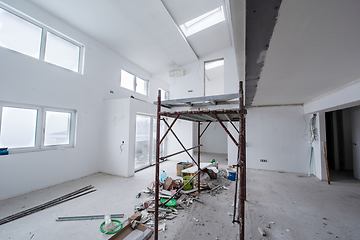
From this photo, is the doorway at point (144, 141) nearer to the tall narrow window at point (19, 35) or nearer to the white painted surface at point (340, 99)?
the tall narrow window at point (19, 35)

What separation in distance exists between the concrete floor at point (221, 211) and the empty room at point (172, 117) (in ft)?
0.08

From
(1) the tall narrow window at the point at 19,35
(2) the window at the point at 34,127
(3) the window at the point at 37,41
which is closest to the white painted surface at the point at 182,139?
(2) the window at the point at 34,127

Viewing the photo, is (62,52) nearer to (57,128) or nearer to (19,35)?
(19,35)

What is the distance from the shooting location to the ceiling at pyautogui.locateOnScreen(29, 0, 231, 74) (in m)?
3.32

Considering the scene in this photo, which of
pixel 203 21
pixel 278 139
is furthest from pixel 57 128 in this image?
pixel 278 139

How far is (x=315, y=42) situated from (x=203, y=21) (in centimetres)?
416

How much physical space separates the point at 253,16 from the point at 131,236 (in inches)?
106

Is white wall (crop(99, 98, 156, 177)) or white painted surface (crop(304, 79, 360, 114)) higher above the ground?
white painted surface (crop(304, 79, 360, 114))

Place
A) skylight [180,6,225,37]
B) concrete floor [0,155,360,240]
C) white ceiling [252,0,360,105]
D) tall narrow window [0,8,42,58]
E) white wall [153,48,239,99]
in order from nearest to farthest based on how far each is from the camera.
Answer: white ceiling [252,0,360,105], concrete floor [0,155,360,240], tall narrow window [0,8,42,58], skylight [180,6,225,37], white wall [153,48,239,99]

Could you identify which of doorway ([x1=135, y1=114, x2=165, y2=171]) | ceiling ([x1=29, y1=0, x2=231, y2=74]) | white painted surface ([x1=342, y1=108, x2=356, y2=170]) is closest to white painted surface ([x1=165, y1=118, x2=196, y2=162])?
doorway ([x1=135, y1=114, x2=165, y2=171])

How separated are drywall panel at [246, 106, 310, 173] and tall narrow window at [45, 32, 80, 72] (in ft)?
19.8

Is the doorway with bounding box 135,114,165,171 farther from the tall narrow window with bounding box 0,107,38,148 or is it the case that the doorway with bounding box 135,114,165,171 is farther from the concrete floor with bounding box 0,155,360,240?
the tall narrow window with bounding box 0,107,38,148

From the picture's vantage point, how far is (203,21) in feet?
15.1

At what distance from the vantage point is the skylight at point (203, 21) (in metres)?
4.35
